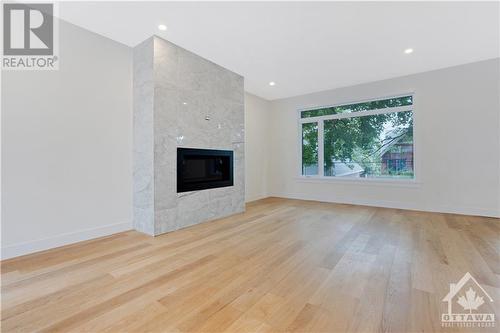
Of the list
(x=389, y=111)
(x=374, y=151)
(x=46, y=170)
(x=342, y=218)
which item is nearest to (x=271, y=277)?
(x=342, y=218)

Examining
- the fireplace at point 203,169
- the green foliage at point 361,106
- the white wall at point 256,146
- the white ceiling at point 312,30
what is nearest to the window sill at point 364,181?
the white wall at point 256,146

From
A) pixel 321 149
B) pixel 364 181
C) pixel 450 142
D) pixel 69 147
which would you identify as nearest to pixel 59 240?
pixel 69 147

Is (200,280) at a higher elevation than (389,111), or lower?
lower

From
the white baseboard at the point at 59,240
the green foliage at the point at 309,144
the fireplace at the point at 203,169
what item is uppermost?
the green foliage at the point at 309,144

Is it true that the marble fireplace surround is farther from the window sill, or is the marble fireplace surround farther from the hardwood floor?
the window sill

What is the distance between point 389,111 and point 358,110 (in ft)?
2.00

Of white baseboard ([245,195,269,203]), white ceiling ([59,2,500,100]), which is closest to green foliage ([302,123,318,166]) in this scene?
white baseboard ([245,195,269,203])

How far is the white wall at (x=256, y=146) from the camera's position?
17.9 ft

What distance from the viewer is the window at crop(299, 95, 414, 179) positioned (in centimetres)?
452

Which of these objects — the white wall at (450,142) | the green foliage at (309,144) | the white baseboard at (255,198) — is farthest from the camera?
the green foliage at (309,144)

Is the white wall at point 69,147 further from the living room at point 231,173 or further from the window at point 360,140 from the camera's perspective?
the window at point 360,140

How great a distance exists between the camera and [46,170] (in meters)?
2.46

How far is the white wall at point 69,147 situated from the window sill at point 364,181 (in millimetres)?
4059

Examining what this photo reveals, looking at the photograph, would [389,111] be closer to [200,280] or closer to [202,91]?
[202,91]
